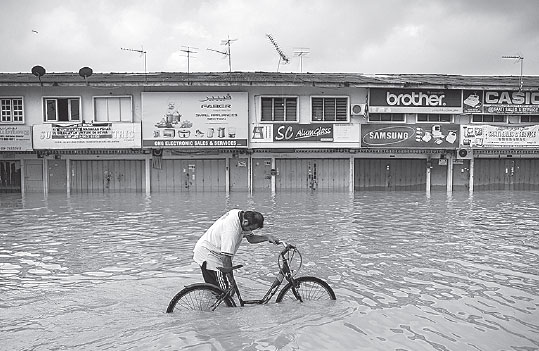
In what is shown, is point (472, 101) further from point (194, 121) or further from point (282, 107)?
point (194, 121)

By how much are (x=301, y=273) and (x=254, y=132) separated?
18220 mm

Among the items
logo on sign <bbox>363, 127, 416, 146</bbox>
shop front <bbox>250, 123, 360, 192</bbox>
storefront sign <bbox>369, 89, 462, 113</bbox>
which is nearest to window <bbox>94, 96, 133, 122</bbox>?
shop front <bbox>250, 123, 360, 192</bbox>

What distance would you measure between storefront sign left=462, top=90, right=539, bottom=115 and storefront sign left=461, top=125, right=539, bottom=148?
0.82 metres

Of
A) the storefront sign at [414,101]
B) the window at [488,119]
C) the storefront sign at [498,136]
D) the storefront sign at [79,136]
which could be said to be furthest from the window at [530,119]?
the storefront sign at [79,136]

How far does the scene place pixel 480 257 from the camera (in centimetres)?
991

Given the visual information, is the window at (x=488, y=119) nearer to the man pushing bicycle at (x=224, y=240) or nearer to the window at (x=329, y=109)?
the window at (x=329, y=109)

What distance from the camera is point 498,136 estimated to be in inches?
1079

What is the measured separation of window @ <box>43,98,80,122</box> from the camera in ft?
87.4

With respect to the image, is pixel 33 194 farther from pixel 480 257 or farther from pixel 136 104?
pixel 480 257

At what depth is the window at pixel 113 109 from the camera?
2667 centimetres

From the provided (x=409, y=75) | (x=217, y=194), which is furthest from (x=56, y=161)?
(x=409, y=75)

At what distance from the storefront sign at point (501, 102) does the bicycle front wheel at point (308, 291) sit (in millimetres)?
22938

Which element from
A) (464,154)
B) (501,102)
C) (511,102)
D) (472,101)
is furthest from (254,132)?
(511,102)

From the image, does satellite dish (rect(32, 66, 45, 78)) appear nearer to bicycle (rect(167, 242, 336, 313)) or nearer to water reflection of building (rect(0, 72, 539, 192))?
water reflection of building (rect(0, 72, 539, 192))
